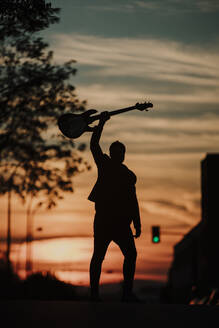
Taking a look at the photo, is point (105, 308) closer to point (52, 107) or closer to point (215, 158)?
point (52, 107)

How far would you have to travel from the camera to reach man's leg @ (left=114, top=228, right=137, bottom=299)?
402 inches

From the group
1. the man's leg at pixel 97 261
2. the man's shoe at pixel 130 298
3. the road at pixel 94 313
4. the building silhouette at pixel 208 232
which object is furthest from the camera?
the building silhouette at pixel 208 232

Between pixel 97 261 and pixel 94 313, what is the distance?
2117 millimetres

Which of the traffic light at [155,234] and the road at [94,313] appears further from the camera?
the traffic light at [155,234]

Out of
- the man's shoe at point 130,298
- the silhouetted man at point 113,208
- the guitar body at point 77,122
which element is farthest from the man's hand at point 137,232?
the guitar body at point 77,122

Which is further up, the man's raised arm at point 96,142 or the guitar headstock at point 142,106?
the guitar headstock at point 142,106

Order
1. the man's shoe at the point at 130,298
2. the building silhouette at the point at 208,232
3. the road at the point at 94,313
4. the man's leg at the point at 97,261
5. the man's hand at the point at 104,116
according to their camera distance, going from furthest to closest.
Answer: the building silhouette at the point at 208,232 < the man's hand at the point at 104,116 < the man's leg at the point at 97,261 < the man's shoe at the point at 130,298 < the road at the point at 94,313

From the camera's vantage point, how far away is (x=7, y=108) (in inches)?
1318

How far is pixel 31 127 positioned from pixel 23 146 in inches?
34.2

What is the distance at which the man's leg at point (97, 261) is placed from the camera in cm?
1016

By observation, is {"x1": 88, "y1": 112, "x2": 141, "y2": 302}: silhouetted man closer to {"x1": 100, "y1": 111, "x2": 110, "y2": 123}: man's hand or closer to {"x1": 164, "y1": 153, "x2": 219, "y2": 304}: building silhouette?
{"x1": 100, "y1": 111, "x2": 110, "y2": 123}: man's hand

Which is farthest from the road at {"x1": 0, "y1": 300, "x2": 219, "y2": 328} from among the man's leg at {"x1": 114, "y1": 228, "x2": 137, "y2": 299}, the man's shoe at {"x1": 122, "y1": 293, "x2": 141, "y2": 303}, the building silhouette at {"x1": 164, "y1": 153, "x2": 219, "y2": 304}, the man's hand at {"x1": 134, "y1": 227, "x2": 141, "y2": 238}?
the building silhouette at {"x1": 164, "y1": 153, "x2": 219, "y2": 304}

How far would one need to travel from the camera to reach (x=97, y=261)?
33.3 feet

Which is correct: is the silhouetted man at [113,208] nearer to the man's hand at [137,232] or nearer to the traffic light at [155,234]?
the man's hand at [137,232]
